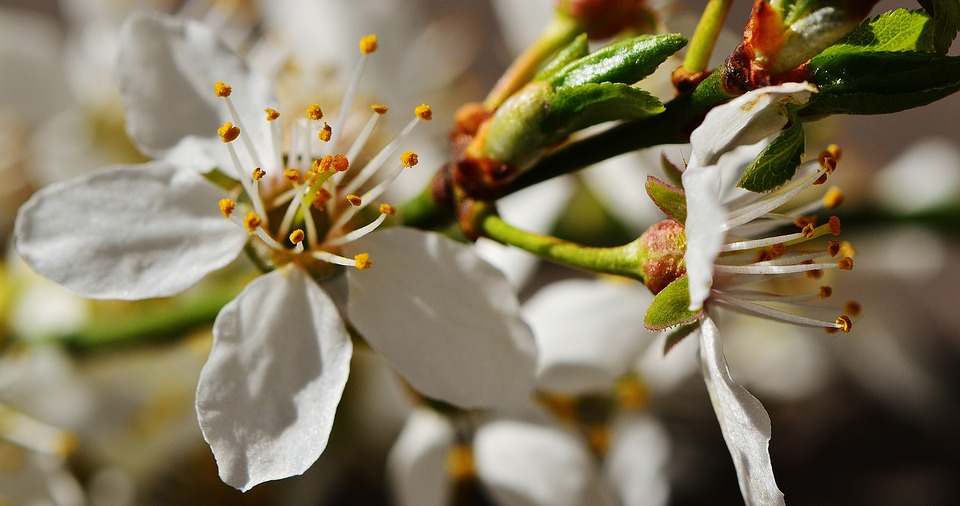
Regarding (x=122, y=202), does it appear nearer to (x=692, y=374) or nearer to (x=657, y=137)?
(x=657, y=137)

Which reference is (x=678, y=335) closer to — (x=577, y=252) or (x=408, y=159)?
(x=577, y=252)

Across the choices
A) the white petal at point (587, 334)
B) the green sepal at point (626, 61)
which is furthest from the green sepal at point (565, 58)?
the white petal at point (587, 334)

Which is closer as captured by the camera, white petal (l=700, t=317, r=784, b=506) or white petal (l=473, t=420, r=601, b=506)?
white petal (l=700, t=317, r=784, b=506)

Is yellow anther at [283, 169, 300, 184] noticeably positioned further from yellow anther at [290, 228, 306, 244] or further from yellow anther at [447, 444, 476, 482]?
yellow anther at [447, 444, 476, 482]

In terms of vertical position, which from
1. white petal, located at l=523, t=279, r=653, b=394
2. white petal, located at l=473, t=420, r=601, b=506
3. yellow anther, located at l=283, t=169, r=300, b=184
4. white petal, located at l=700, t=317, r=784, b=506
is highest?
yellow anther, located at l=283, t=169, r=300, b=184

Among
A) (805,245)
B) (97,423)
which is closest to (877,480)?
(805,245)

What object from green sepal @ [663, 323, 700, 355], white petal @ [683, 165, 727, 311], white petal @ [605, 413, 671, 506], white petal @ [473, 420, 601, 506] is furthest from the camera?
white petal @ [605, 413, 671, 506]

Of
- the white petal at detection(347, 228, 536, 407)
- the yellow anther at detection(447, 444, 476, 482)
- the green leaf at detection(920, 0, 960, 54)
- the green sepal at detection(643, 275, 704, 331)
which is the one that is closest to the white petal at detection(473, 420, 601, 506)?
the yellow anther at detection(447, 444, 476, 482)

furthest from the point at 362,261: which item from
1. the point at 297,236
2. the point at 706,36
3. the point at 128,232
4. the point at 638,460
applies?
the point at 638,460
